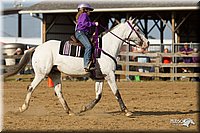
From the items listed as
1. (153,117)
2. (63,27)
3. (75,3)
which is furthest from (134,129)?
(63,27)

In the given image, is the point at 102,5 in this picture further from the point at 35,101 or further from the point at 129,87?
the point at 35,101

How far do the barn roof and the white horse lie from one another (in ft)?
47.8

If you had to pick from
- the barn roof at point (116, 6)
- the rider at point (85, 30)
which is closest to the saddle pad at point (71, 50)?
the rider at point (85, 30)

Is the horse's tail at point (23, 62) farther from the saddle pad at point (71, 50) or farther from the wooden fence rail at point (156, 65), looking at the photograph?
the wooden fence rail at point (156, 65)

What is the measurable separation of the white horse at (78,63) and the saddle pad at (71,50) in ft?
0.29

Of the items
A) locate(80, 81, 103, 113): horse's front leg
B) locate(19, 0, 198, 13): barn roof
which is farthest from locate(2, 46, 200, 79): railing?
locate(80, 81, 103, 113): horse's front leg

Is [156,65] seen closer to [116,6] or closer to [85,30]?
[116,6]

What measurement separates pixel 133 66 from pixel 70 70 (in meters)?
14.0

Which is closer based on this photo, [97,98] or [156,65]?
[97,98]

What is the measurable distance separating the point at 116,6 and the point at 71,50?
1660 cm

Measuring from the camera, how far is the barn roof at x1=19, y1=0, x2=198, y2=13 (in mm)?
26391

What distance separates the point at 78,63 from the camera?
37.5ft

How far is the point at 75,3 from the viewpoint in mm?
29469

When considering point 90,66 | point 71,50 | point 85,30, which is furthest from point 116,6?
point 90,66
